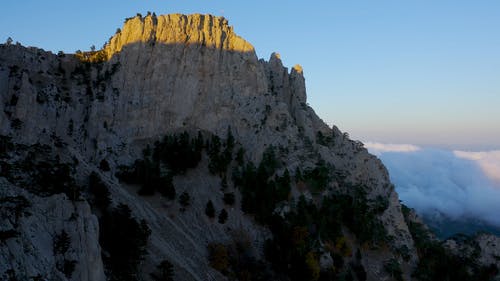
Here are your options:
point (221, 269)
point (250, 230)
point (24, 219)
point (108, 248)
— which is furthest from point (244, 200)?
point (24, 219)

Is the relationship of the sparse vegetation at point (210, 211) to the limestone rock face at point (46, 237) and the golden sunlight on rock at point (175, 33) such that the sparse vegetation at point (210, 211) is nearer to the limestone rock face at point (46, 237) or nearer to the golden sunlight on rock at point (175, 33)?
the limestone rock face at point (46, 237)

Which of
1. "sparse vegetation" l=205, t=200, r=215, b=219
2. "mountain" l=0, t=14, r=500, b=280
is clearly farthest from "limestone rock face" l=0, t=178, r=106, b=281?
"sparse vegetation" l=205, t=200, r=215, b=219

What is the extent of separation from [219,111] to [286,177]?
15522 millimetres

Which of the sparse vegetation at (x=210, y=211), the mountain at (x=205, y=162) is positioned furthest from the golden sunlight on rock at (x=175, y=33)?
the sparse vegetation at (x=210, y=211)

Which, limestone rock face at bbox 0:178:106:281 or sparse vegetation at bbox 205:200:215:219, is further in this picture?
sparse vegetation at bbox 205:200:215:219

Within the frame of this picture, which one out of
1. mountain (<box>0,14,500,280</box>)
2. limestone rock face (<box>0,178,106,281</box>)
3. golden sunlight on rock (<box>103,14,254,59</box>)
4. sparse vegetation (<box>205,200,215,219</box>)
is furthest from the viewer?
golden sunlight on rock (<box>103,14,254,59</box>)

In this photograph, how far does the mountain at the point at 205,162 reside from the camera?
5588 centimetres

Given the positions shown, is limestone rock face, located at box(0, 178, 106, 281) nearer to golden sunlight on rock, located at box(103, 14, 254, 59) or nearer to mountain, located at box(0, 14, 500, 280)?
mountain, located at box(0, 14, 500, 280)

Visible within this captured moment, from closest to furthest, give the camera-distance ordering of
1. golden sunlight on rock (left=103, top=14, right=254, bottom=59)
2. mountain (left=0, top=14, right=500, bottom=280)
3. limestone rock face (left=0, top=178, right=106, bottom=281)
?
limestone rock face (left=0, top=178, right=106, bottom=281) → mountain (left=0, top=14, right=500, bottom=280) → golden sunlight on rock (left=103, top=14, right=254, bottom=59)

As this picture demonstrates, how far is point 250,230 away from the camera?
226 ft

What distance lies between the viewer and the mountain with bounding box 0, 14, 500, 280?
55875 millimetres

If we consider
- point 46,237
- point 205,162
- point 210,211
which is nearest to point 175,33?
point 205,162

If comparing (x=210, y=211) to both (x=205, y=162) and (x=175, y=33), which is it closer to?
(x=205, y=162)

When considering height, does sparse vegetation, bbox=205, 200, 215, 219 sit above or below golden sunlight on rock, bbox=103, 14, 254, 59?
below
